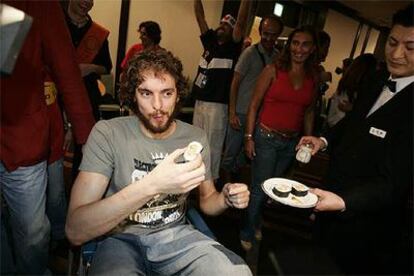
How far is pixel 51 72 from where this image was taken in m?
1.24

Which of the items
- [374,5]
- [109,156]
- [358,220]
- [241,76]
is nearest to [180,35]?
[241,76]

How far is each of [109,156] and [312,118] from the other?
5.01ft

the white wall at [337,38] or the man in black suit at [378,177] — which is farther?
the white wall at [337,38]

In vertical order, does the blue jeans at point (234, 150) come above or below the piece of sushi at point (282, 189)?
below

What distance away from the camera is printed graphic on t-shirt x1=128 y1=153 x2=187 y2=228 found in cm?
123

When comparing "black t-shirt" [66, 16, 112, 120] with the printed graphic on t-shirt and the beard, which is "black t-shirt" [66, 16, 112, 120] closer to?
the beard

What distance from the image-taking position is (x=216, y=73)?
93.0 inches

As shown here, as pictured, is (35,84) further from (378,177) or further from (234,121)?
(234,121)

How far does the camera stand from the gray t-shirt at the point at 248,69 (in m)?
2.41

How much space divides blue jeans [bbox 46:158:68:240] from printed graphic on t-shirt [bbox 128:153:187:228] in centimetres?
42

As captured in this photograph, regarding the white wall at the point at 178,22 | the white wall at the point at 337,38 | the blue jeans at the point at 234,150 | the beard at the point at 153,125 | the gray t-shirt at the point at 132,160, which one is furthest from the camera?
the white wall at the point at 337,38

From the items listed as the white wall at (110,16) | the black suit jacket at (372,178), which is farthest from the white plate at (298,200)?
the white wall at (110,16)

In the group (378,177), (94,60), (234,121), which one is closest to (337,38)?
(234,121)

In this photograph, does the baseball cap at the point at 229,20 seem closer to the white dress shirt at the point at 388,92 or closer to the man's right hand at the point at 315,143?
the man's right hand at the point at 315,143
